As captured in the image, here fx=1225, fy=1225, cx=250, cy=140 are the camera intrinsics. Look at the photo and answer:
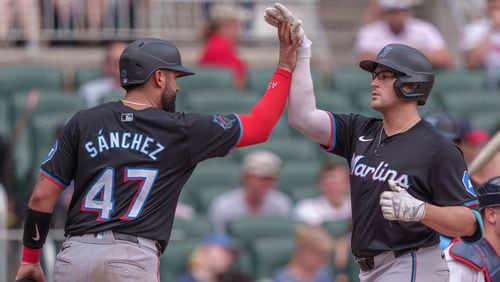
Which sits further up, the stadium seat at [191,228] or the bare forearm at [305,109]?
the bare forearm at [305,109]

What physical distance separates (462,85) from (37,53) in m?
4.47

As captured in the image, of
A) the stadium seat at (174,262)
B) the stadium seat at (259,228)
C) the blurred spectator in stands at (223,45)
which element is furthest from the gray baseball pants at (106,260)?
the blurred spectator in stands at (223,45)

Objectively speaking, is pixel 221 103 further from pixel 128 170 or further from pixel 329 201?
pixel 128 170

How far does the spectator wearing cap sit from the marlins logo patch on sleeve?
123cm

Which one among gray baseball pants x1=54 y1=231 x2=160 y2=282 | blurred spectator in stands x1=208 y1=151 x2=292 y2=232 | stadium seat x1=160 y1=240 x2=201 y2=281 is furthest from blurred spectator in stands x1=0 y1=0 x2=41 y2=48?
gray baseball pants x1=54 y1=231 x2=160 y2=282

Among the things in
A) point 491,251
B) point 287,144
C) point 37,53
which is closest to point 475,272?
point 491,251

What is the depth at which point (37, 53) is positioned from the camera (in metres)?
13.0

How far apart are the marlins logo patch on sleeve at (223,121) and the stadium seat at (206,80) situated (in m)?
5.81

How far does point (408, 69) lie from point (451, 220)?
76cm

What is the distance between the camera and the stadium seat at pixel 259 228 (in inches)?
379

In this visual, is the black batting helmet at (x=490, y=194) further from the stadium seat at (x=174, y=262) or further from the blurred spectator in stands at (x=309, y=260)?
the stadium seat at (x=174, y=262)

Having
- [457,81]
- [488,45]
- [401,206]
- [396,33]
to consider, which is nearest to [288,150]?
[396,33]

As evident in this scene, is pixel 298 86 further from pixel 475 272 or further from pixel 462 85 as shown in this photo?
pixel 462 85

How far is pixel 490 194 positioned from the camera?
5.93 meters
